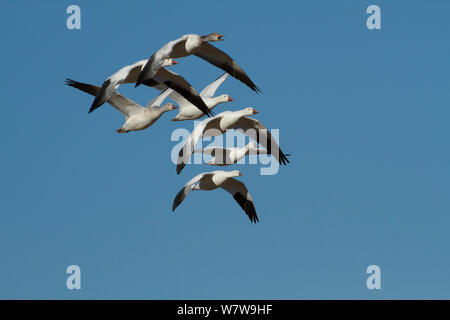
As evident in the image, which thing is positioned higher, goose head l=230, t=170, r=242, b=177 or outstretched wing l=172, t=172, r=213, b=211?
goose head l=230, t=170, r=242, b=177

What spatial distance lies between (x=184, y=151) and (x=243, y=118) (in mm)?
2093

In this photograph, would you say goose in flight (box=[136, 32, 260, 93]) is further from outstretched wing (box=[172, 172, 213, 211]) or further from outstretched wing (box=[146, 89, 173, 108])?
outstretched wing (box=[172, 172, 213, 211])

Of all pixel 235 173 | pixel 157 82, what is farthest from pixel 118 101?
pixel 235 173

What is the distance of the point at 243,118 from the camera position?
72.0 ft

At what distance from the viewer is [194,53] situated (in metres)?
21.2

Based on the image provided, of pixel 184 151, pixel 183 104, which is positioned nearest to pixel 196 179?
pixel 184 151

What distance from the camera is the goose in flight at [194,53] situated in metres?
18.7

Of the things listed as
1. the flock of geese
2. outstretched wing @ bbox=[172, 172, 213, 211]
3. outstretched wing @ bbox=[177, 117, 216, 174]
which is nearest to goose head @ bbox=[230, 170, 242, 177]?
the flock of geese

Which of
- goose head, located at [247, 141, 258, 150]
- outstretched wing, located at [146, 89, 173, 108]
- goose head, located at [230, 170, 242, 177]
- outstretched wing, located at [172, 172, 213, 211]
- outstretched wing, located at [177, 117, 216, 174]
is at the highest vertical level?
outstretched wing, located at [146, 89, 173, 108]

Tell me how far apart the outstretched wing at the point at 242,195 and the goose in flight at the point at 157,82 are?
8.12 ft

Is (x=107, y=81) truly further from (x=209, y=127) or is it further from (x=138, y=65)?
(x=209, y=127)

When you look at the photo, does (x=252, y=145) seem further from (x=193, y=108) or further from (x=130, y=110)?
(x=130, y=110)

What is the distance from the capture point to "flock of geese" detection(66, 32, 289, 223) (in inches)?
767

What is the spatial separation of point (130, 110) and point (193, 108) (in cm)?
145
